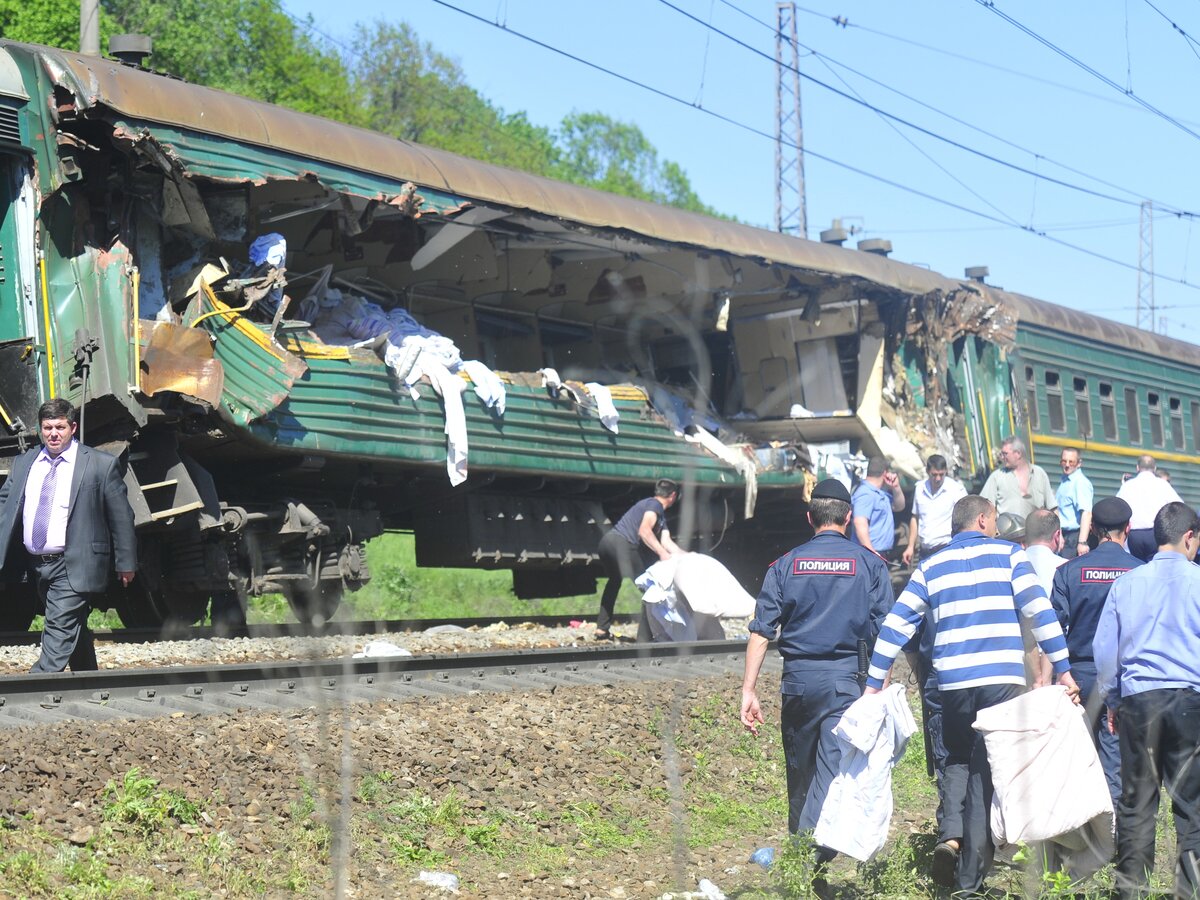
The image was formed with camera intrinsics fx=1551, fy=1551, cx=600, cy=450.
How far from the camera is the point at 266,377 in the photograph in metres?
10.1

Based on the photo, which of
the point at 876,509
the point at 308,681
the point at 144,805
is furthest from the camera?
the point at 876,509

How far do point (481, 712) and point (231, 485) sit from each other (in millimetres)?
4581

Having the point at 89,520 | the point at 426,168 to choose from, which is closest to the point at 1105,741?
the point at 89,520

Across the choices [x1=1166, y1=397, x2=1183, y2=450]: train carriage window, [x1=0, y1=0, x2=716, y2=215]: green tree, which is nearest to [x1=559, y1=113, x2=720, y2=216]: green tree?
[x1=0, y1=0, x2=716, y2=215]: green tree

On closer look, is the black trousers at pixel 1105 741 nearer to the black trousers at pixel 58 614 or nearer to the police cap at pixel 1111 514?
the police cap at pixel 1111 514

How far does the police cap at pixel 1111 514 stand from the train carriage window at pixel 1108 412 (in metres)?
13.8

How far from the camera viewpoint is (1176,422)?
72.5ft

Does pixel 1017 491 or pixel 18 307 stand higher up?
pixel 18 307

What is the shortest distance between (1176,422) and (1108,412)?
8.31 ft

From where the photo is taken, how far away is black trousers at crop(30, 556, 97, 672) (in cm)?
705

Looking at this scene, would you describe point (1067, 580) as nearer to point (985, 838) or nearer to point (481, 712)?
point (985, 838)

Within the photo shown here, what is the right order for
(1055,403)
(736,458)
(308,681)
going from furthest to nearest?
(1055,403) → (736,458) → (308,681)

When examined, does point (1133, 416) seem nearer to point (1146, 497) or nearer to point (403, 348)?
point (1146, 497)

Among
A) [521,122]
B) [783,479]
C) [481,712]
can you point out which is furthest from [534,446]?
[521,122]
